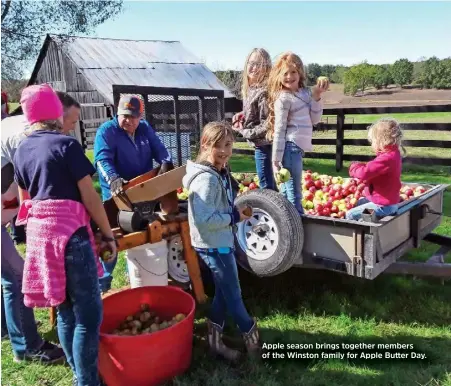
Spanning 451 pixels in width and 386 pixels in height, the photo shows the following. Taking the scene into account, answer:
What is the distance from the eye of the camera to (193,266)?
13.4 ft

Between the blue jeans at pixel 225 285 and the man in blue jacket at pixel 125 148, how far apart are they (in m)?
1.08

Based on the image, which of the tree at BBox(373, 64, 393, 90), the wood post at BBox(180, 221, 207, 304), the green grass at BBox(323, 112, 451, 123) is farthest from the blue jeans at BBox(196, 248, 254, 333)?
the tree at BBox(373, 64, 393, 90)

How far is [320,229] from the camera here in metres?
3.46

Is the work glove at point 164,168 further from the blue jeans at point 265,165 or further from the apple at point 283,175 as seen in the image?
the apple at point 283,175

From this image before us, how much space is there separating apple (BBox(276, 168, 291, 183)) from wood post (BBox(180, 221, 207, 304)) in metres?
0.85

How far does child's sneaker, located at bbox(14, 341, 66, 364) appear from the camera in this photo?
3.51 m

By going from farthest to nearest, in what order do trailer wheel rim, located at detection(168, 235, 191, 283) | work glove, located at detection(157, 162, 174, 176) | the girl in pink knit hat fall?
trailer wheel rim, located at detection(168, 235, 191, 283) < work glove, located at detection(157, 162, 174, 176) < the girl in pink knit hat

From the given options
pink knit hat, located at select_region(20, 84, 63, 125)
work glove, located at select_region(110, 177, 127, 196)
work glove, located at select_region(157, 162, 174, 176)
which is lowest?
work glove, located at select_region(110, 177, 127, 196)

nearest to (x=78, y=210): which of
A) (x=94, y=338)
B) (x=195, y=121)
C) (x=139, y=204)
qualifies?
(x=94, y=338)

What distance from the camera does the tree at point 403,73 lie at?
35969mm

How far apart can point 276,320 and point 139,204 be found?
148 cm

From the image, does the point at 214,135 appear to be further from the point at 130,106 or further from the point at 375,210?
the point at 375,210

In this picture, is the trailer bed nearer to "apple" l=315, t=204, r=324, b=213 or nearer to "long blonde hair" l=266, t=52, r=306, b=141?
"apple" l=315, t=204, r=324, b=213

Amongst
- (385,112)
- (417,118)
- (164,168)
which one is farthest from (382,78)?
(164,168)
